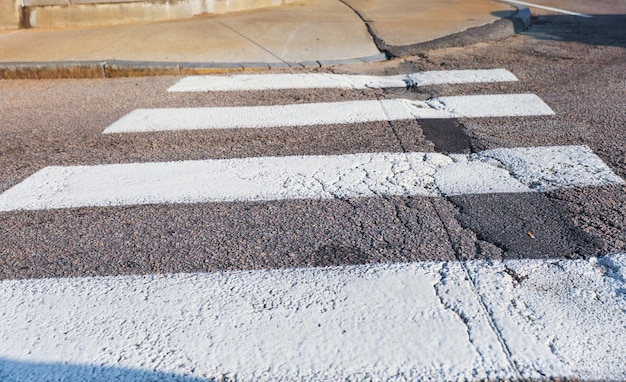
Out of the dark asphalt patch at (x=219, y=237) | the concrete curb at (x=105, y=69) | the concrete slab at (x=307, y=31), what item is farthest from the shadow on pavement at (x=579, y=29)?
the dark asphalt patch at (x=219, y=237)

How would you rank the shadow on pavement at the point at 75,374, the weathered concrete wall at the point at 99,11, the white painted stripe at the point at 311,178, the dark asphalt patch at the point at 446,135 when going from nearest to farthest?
the shadow on pavement at the point at 75,374 < the white painted stripe at the point at 311,178 < the dark asphalt patch at the point at 446,135 < the weathered concrete wall at the point at 99,11

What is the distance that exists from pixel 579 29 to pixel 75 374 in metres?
8.30

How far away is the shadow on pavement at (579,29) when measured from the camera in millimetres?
8039

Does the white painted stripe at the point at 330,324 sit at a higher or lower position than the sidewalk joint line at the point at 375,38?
lower

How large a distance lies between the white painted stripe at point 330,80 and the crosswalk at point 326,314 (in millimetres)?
2466

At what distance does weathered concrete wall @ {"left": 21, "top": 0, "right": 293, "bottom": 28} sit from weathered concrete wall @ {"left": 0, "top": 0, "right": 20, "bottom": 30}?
0.13 meters

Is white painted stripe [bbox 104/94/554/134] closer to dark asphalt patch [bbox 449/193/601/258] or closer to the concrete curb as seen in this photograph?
the concrete curb

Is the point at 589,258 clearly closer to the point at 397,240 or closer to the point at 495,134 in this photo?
the point at 397,240

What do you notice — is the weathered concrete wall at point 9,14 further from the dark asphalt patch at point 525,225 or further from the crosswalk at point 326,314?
the dark asphalt patch at point 525,225

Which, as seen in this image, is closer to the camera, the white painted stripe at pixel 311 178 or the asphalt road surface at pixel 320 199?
the asphalt road surface at pixel 320 199


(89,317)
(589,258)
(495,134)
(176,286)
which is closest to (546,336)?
(589,258)

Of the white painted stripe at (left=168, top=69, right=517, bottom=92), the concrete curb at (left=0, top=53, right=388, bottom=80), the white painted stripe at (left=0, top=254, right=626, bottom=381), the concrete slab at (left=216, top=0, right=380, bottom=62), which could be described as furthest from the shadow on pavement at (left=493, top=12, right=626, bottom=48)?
the white painted stripe at (left=0, top=254, right=626, bottom=381)

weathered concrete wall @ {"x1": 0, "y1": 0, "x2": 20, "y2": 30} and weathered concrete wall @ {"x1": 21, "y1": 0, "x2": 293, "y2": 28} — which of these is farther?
weathered concrete wall @ {"x1": 21, "y1": 0, "x2": 293, "y2": 28}

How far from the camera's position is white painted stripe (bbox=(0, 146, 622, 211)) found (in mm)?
3795
